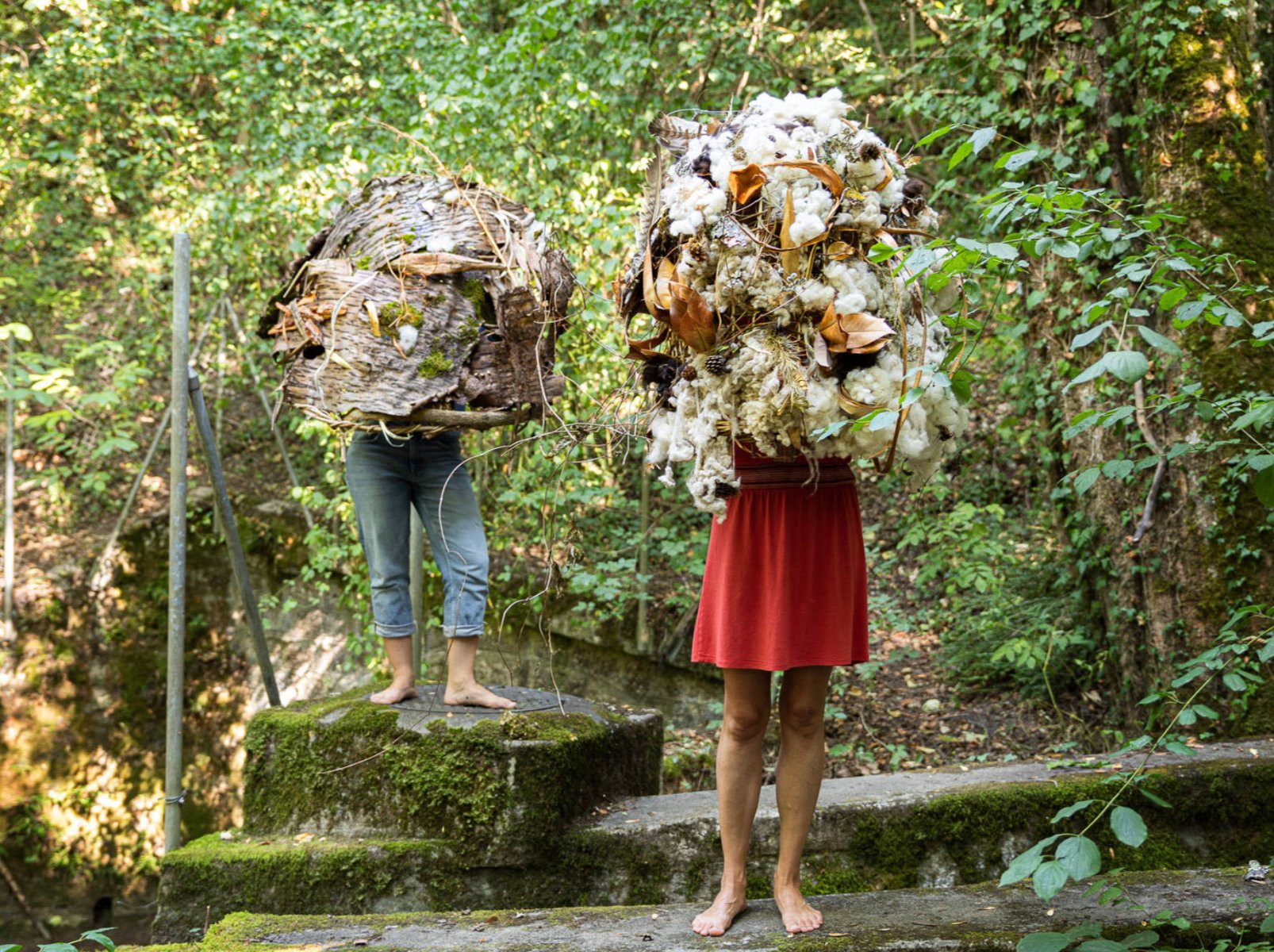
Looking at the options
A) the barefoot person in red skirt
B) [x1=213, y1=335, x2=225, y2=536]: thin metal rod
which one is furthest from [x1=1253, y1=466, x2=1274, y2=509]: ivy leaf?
[x1=213, y1=335, x2=225, y2=536]: thin metal rod

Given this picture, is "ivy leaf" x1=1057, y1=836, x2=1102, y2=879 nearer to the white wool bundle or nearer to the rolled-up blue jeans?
the white wool bundle

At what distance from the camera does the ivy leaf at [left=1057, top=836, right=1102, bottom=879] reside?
161 centimetres

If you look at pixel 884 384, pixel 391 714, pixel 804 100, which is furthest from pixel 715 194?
pixel 391 714

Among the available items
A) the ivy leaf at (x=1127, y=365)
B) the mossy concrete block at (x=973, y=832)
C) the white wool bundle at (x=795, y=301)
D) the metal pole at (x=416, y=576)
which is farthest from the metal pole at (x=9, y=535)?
the ivy leaf at (x=1127, y=365)

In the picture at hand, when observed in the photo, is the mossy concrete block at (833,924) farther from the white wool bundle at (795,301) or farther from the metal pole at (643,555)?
the metal pole at (643,555)

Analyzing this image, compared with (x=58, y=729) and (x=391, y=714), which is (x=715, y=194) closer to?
(x=391, y=714)

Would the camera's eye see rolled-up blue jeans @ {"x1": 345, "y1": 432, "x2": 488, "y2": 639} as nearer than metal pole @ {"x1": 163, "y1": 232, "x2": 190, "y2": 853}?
Yes

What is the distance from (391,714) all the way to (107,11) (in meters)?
5.89

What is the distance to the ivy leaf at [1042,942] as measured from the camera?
1805mm

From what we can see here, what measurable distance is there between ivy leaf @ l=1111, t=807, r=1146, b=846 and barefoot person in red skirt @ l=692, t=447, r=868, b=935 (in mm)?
726

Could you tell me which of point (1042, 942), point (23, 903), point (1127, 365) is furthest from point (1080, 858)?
point (23, 903)

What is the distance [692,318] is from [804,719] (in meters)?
0.95

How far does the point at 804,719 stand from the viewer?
2.39 metres

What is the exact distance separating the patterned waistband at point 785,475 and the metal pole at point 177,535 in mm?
2066
